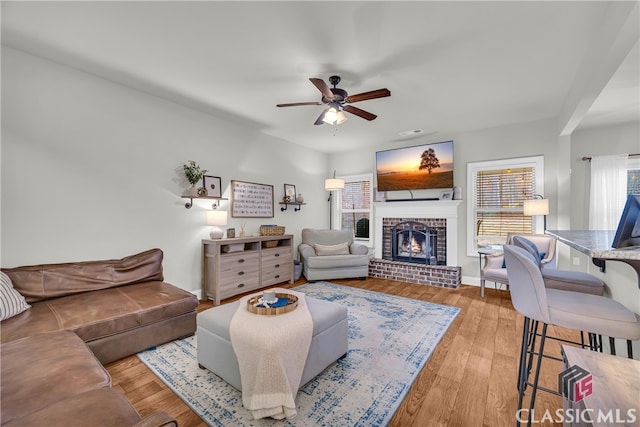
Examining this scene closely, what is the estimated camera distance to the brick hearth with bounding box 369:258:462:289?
14.3 ft

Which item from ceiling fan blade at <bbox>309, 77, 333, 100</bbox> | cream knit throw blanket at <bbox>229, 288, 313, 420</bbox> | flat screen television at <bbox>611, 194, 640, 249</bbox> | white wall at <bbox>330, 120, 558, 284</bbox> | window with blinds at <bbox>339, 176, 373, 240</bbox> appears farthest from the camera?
window with blinds at <bbox>339, 176, 373, 240</bbox>

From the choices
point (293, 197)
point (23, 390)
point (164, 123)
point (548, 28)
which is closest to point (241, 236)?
point (293, 197)

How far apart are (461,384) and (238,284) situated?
9.54 feet

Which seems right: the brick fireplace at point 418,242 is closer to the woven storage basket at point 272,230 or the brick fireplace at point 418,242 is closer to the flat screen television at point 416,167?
the flat screen television at point 416,167

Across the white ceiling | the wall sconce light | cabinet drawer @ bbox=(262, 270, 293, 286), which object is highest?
the white ceiling

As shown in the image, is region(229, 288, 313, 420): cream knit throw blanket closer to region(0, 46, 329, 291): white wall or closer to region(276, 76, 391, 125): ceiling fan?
region(276, 76, 391, 125): ceiling fan

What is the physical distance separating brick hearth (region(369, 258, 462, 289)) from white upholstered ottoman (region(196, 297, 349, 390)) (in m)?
2.84

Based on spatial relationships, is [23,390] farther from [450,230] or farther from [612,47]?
[450,230]

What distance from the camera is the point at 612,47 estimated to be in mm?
1844

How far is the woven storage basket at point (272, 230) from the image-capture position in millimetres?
4469

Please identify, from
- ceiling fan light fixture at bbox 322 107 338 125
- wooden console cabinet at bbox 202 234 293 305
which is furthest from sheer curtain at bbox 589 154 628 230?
wooden console cabinet at bbox 202 234 293 305

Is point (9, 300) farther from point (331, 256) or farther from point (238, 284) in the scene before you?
point (331, 256)

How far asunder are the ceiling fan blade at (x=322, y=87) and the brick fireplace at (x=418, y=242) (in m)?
3.12

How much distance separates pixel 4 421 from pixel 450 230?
513 centimetres
